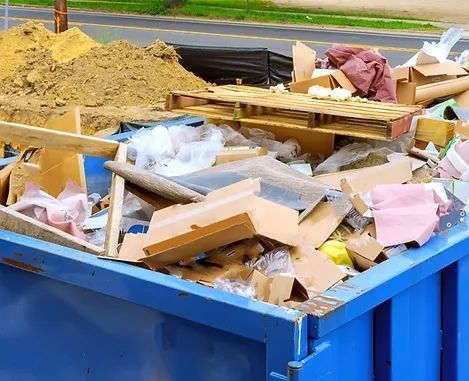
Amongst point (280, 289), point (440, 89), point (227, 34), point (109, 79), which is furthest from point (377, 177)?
point (227, 34)

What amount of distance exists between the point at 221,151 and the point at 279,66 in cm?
732

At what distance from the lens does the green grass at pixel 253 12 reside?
26859mm

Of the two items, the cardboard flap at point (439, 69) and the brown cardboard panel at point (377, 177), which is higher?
the cardboard flap at point (439, 69)

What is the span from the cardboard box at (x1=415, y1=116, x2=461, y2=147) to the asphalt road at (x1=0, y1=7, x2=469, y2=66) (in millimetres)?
13713

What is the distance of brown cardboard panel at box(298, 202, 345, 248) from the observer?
271cm

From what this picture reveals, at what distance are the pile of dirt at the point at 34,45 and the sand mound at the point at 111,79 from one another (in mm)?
703

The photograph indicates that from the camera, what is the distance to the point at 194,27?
84.0 ft

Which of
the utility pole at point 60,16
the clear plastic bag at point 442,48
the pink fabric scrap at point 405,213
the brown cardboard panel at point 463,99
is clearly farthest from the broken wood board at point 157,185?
the utility pole at point 60,16

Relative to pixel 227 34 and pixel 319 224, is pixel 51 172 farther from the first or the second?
pixel 227 34

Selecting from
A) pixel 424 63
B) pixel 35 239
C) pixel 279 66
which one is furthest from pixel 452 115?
pixel 279 66

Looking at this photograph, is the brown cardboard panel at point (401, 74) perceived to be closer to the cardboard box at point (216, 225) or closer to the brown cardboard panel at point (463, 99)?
the brown cardboard panel at point (463, 99)

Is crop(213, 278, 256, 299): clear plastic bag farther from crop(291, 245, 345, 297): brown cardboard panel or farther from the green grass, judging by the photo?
the green grass

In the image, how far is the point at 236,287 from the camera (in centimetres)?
236

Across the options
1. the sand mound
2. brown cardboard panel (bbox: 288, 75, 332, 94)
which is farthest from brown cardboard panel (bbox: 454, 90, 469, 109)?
the sand mound
